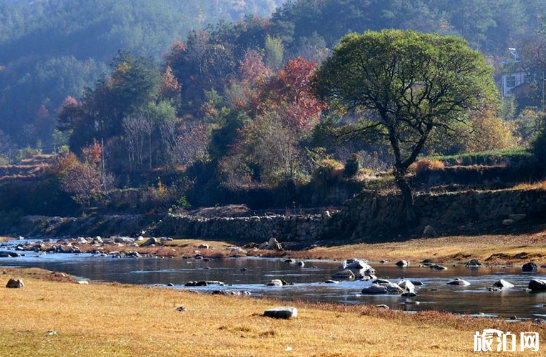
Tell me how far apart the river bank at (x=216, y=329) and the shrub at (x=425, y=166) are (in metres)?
43.2

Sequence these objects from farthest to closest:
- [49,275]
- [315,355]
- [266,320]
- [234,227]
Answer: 1. [234,227]
2. [49,275]
3. [266,320]
4. [315,355]

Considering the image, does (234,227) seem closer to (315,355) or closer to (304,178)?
(304,178)

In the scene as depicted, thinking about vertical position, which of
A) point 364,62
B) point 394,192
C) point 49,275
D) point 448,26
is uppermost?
point 448,26

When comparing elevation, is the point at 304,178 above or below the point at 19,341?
above

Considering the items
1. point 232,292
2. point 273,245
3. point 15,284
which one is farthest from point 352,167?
point 15,284

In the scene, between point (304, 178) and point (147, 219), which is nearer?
point (304, 178)

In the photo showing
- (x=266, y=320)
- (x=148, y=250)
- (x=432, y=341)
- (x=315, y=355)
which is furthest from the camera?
(x=148, y=250)

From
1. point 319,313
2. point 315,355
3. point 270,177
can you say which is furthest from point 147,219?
point 315,355

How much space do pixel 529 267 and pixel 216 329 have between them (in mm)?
21872

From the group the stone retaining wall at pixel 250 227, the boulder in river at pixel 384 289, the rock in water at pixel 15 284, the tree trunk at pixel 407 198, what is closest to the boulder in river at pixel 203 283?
the rock in water at pixel 15 284

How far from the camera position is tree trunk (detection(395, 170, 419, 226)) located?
6359 cm

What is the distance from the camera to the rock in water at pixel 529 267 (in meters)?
42.0

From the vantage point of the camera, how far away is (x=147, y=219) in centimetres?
10269

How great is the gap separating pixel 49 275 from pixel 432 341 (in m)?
28.6
